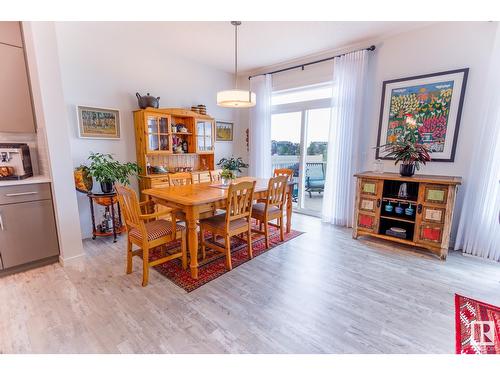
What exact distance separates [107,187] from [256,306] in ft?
7.47

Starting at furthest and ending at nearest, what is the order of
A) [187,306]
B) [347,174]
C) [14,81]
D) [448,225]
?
[347,174] → [448,225] → [14,81] → [187,306]

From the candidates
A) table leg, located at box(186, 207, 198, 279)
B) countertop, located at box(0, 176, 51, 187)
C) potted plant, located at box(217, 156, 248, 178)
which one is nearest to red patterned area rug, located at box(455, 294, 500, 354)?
table leg, located at box(186, 207, 198, 279)

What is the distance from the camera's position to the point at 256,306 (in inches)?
73.8

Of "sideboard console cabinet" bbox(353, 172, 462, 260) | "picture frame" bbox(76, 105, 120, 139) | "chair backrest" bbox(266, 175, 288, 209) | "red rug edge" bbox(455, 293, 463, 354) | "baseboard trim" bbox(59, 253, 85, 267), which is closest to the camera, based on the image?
"red rug edge" bbox(455, 293, 463, 354)

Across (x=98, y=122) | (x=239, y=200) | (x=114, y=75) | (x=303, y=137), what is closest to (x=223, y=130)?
(x=303, y=137)

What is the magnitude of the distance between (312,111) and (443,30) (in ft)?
6.22

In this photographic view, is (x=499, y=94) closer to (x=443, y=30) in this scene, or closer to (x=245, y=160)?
(x=443, y=30)

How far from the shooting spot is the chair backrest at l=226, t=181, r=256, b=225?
89.5 inches

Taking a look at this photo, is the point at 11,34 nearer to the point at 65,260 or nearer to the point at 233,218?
the point at 65,260

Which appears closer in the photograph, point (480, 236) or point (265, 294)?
point (265, 294)

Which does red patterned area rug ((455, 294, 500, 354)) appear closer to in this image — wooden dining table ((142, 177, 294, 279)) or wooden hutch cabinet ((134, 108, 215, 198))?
wooden dining table ((142, 177, 294, 279))

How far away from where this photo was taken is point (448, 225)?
2.57m

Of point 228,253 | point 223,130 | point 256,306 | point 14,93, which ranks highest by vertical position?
point 14,93
